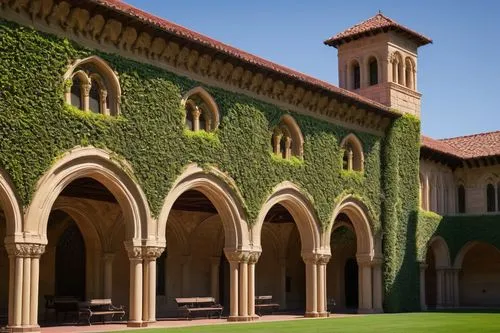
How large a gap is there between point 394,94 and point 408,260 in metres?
7.82

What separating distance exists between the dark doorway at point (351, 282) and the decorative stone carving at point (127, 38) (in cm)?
2115

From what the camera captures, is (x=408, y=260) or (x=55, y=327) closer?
(x=55, y=327)

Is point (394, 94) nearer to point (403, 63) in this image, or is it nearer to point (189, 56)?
point (403, 63)

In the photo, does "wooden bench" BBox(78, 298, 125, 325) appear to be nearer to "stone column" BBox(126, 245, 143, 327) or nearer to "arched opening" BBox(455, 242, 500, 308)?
"stone column" BBox(126, 245, 143, 327)

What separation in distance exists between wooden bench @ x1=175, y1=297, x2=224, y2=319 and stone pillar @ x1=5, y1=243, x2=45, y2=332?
869 centimetres

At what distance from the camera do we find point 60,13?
2217 cm

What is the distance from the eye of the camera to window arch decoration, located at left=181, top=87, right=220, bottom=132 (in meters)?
26.7

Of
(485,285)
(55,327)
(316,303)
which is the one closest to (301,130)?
(316,303)

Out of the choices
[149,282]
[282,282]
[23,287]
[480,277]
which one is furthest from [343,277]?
[23,287]

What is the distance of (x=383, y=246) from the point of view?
35.5 m

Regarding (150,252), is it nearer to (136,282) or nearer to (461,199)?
(136,282)

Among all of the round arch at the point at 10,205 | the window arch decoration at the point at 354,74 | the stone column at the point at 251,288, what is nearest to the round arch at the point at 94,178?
the round arch at the point at 10,205

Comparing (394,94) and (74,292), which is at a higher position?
(394,94)

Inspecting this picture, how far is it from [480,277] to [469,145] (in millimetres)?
7446
